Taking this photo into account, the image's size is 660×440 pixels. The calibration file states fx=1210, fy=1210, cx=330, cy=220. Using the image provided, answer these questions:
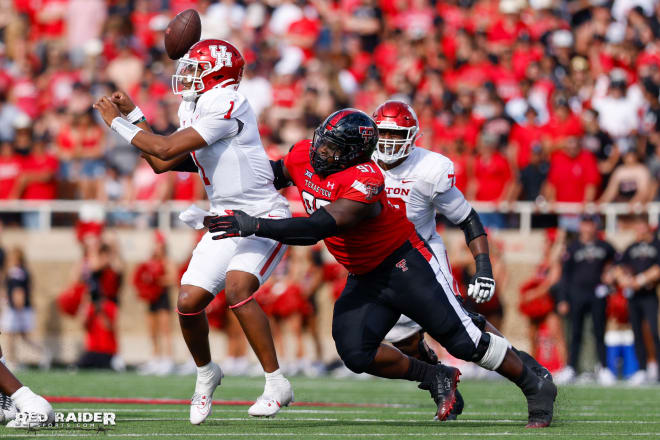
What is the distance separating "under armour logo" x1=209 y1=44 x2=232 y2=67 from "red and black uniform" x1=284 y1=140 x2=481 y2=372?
708mm

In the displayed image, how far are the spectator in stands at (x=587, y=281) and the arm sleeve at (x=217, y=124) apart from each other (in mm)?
6682

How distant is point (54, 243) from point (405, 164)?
842cm

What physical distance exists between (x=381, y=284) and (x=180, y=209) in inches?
315

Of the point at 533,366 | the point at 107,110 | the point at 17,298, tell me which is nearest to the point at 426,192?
the point at 533,366

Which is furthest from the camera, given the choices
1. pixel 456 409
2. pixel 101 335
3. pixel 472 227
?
pixel 101 335

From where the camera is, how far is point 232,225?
5.77 meters

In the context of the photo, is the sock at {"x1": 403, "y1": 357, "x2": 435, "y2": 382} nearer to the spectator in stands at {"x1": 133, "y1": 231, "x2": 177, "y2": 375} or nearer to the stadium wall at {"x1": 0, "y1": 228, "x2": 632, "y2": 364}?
the stadium wall at {"x1": 0, "y1": 228, "x2": 632, "y2": 364}

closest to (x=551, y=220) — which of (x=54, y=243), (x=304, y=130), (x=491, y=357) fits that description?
(x=304, y=130)

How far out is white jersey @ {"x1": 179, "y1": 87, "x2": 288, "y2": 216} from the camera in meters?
6.37

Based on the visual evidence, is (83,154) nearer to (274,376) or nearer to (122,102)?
(122,102)

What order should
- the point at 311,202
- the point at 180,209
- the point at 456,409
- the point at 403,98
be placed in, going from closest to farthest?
the point at 311,202 → the point at 456,409 → the point at 180,209 → the point at 403,98

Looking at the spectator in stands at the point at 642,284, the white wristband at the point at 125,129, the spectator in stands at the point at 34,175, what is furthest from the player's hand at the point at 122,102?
the spectator in stands at the point at 34,175

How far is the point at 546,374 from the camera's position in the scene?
6.56 m

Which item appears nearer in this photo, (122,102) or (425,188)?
(122,102)
